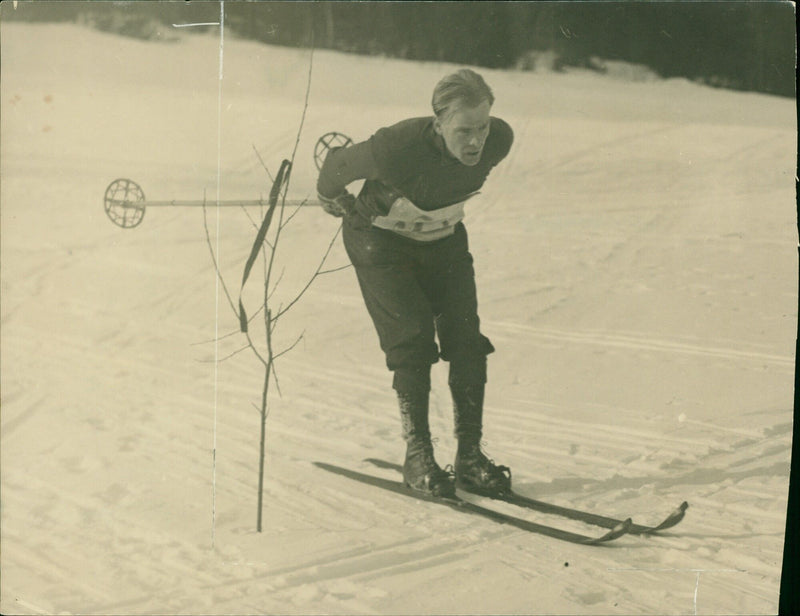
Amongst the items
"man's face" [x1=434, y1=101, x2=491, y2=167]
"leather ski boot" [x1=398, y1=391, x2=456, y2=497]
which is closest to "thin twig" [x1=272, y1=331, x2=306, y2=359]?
"leather ski boot" [x1=398, y1=391, x2=456, y2=497]

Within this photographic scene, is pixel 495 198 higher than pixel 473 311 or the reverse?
higher

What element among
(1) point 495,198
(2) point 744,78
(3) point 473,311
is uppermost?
(2) point 744,78

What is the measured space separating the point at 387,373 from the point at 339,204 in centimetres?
56

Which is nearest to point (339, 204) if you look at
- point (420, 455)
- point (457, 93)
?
point (457, 93)

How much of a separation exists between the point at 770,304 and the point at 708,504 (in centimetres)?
66

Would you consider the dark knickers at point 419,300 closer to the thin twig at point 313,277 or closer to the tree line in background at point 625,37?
the thin twig at point 313,277

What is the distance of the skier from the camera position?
336 cm

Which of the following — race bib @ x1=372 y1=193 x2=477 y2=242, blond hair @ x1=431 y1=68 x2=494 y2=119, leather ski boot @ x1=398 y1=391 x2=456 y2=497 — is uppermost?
blond hair @ x1=431 y1=68 x2=494 y2=119

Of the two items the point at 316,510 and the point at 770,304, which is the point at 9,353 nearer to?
the point at 316,510

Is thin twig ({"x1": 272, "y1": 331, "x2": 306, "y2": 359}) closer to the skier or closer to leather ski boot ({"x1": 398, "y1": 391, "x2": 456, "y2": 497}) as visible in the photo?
the skier

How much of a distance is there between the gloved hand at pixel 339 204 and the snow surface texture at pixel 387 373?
0.15 ft

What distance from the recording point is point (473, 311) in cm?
348

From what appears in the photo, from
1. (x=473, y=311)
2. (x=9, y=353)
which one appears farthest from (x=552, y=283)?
(x=9, y=353)

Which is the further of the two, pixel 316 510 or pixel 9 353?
pixel 9 353
